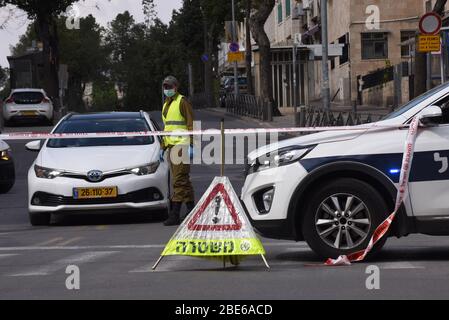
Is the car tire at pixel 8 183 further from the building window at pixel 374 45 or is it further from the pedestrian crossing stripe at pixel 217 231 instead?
the building window at pixel 374 45

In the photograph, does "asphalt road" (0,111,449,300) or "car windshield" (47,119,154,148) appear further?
"car windshield" (47,119,154,148)

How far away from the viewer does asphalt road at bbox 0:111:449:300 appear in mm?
8617

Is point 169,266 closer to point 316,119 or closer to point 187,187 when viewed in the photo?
point 187,187

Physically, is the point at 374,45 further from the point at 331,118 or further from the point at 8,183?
the point at 8,183

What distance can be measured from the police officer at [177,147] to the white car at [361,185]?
4.47 meters

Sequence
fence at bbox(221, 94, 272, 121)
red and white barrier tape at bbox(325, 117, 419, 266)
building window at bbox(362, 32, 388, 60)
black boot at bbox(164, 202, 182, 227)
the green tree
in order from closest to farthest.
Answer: red and white barrier tape at bbox(325, 117, 419, 266), black boot at bbox(164, 202, 182, 227), fence at bbox(221, 94, 272, 121), the green tree, building window at bbox(362, 32, 388, 60)

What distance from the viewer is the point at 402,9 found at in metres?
61.3

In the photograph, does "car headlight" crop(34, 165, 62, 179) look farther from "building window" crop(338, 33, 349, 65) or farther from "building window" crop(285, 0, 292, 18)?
"building window" crop(285, 0, 292, 18)

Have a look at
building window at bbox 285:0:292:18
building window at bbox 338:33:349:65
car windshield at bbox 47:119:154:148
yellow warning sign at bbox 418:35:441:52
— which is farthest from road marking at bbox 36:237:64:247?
building window at bbox 285:0:292:18

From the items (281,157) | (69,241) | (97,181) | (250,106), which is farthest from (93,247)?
(250,106)

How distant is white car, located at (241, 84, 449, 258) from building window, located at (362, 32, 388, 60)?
52.9m

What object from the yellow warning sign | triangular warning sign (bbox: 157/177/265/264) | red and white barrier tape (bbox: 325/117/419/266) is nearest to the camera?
triangular warning sign (bbox: 157/177/265/264)

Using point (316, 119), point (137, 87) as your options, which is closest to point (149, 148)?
point (316, 119)

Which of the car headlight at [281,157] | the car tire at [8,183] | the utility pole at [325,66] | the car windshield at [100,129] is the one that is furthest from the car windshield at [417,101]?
the utility pole at [325,66]
